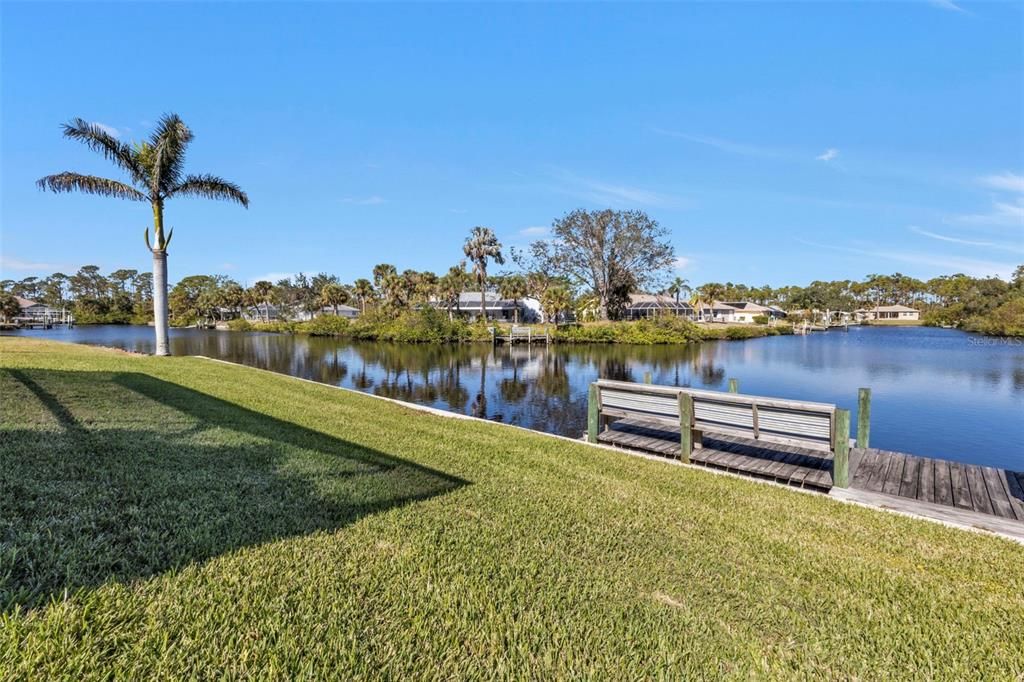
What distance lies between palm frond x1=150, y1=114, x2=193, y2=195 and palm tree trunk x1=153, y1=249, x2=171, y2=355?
2.15 metres

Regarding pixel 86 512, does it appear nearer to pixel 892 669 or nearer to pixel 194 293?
pixel 892 669

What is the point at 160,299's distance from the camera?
1560 centimetres

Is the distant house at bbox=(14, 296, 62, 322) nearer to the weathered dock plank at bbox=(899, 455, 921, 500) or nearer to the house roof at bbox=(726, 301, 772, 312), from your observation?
the weathered dock plank at bbox=(899, 455, 921, 500)

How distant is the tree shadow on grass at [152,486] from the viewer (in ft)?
8.23

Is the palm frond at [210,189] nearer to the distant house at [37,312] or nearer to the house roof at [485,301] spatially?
the house roof at [485,301]

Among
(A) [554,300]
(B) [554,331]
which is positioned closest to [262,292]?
(A) [554,300]

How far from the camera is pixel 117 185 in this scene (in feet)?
50.7

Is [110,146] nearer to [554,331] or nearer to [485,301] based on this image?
[554,331]

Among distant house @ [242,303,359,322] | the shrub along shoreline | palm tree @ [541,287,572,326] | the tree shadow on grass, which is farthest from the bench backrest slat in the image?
distant house @ [242,303,359,322]

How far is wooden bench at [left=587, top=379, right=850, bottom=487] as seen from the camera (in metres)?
5.51

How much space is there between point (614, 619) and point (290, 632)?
61.3 inches

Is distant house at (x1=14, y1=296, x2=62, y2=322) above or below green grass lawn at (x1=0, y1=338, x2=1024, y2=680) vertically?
above

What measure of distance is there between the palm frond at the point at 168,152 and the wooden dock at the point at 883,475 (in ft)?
53.7

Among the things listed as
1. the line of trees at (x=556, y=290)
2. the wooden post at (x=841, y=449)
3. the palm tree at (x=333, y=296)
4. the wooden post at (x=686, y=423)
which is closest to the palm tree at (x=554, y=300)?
the line of trees at (x=556, y=290)
